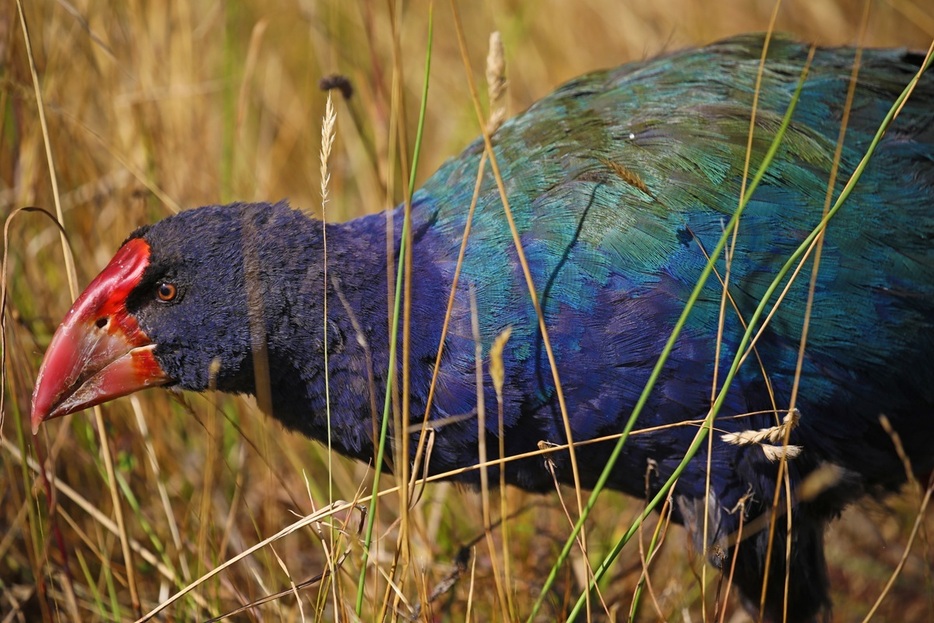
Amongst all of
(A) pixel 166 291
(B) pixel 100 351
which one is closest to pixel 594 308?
(A) pixel 166 291

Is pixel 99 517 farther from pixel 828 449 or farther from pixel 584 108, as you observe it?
pixel 828 449

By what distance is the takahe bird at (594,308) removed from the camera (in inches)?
74.5

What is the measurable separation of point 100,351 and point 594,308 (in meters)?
0.96

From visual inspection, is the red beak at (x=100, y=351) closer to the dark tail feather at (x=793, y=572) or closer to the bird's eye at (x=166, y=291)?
the bird's eye at (x=166, y=291)

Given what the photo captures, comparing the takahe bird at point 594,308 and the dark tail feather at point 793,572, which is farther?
the dark tail feather at point 793,572

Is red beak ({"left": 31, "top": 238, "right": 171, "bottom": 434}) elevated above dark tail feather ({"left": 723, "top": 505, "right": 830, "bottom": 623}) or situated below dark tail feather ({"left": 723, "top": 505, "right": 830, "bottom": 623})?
above

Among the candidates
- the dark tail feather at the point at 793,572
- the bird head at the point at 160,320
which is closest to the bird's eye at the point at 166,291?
the bird head at the point at 160,320

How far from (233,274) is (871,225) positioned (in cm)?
127

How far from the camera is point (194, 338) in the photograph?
1.92 m

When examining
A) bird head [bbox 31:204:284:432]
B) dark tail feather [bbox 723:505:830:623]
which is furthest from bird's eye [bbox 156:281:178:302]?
dark tail feather [bbox 723:505:830:623]

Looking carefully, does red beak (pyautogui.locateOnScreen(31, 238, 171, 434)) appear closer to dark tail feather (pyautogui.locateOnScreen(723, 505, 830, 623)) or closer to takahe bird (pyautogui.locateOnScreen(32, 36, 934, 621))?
takahe bird (pyautogui.locateOnScreen(32, 36, 934, 621))

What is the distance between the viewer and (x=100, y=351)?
76.3 inches

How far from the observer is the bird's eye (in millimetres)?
1911

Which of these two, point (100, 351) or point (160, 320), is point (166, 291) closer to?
point (160, 320)
